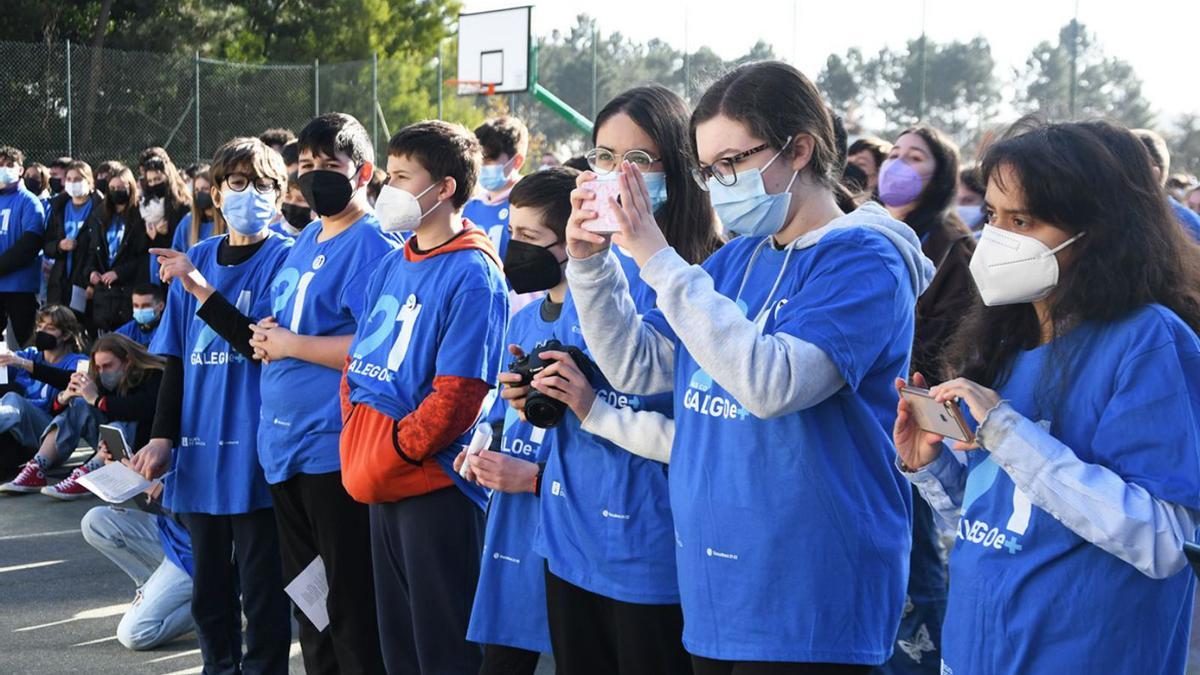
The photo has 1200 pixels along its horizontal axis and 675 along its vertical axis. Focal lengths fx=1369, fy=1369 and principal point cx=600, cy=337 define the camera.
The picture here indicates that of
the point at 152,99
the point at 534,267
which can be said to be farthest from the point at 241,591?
the point at 152,99

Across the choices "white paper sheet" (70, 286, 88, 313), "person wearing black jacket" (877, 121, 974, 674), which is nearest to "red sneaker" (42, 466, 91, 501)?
"white paper sheet" (70, 286, 88, 313)

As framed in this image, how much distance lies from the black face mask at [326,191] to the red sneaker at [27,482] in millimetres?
5448

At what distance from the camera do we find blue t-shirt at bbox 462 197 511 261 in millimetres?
7367

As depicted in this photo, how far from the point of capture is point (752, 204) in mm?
2627

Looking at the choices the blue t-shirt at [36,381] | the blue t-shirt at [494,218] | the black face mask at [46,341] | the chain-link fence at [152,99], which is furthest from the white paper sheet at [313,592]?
the chain-link fence at [152,99]

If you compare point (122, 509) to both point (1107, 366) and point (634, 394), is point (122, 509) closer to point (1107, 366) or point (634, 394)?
point (634, 394)

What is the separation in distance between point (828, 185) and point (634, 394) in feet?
2.23

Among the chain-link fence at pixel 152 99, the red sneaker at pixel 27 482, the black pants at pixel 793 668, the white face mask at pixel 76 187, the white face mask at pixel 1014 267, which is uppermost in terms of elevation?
the chain-link fence at pixel 152 99

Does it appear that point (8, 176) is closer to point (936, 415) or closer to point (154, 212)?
point (154, 212)

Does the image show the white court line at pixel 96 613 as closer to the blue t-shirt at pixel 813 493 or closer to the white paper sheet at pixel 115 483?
the white paper sheet at pixel 115 483

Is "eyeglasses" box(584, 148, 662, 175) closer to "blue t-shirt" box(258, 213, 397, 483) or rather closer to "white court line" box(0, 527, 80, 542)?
"blue t-shirt" box(258, 213, 397, 483)

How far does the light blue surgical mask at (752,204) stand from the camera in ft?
8.62

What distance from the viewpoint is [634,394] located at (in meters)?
3.10

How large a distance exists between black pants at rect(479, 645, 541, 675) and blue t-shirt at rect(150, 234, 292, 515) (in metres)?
1.51
